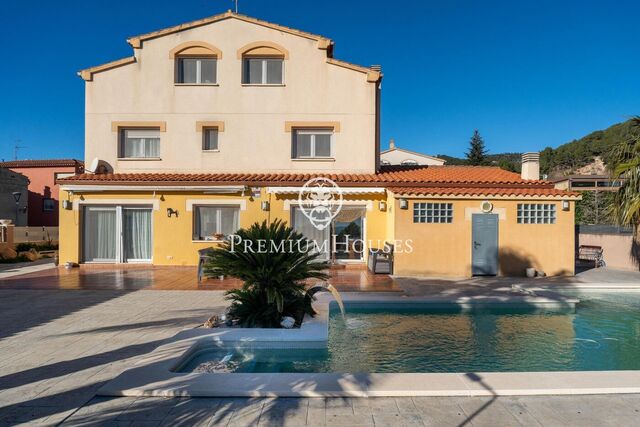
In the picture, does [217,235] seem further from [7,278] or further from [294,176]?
[7,278]

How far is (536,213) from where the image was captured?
2006 centimetres

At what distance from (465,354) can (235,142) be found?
1957 centimetres

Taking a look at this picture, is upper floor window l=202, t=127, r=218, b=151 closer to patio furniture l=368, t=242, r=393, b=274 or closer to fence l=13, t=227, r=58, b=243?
patio furniture l=368, t=242, r=393, b=274

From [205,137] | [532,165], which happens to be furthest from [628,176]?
[205,137]

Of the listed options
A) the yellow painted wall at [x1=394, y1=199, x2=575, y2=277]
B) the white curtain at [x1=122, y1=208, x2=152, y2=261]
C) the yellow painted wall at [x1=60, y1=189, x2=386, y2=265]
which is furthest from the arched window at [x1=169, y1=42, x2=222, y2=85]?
the yellow painted wall at [x1=394, y1=199, x2=575, y2=277]

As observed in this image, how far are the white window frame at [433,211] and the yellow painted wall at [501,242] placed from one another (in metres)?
0.18

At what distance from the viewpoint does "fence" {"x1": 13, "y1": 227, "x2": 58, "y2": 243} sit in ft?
100

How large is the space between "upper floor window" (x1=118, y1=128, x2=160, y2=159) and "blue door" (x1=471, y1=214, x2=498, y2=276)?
20.1 metres

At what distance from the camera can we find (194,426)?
18.1 ft

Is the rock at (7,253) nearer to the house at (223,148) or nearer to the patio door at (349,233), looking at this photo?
the house at (223,148)

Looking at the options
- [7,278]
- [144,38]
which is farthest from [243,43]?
[7,278]

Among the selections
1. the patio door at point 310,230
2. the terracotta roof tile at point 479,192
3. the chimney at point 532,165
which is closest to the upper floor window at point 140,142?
the patio door at point 310,230

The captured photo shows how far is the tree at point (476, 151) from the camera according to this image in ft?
273

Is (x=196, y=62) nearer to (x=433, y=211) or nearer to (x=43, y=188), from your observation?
(x=433, y=211)
